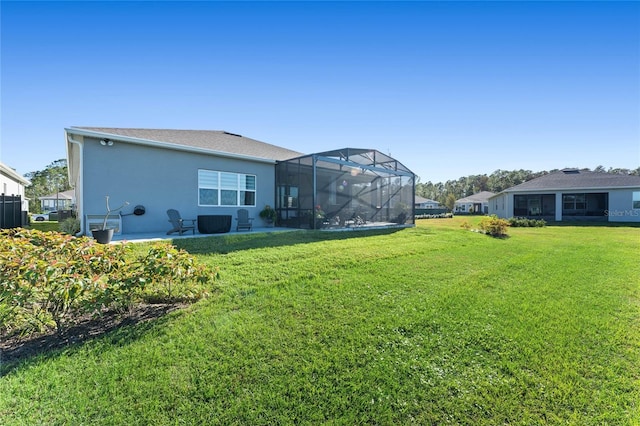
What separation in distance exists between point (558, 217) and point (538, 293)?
24.2 m

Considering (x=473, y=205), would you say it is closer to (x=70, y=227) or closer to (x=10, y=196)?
(x=70, y=227)

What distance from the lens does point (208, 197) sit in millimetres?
10586

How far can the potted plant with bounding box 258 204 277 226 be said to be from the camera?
38.9 ft

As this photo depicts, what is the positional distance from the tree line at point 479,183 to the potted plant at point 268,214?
48.3 metres

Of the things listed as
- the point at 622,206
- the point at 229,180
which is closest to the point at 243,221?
the point at 229,180

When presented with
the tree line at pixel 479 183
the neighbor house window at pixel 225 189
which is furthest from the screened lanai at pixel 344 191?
the tree line at pixel 479 183

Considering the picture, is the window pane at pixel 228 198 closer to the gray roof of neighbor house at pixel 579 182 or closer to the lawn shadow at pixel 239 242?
the lawn shadow at pixel 239 242

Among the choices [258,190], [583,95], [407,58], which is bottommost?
[258,190]

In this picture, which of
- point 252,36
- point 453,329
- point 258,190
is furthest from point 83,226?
point 453,329

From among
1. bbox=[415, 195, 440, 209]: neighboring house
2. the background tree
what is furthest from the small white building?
bbox=[415, 195, 440, 209]: neighboring house

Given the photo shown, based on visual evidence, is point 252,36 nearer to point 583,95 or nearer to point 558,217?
point 583,95

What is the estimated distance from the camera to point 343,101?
1230cm

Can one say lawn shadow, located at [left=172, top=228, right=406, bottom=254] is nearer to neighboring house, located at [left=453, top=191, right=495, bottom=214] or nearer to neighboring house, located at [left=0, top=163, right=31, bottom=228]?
neighboring house, located at [left=0, top=163, right=31, bottom=228]

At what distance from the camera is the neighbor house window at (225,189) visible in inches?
412
